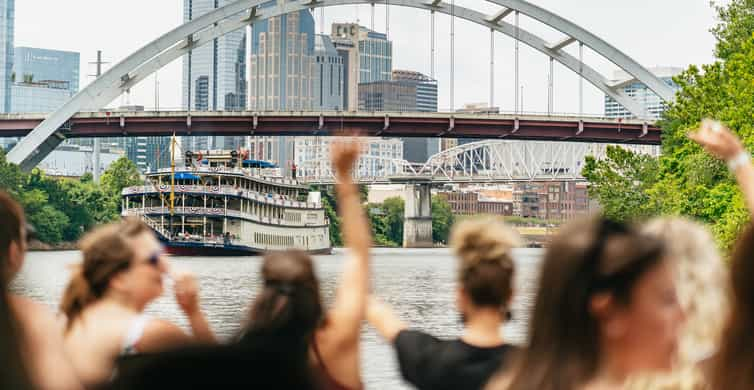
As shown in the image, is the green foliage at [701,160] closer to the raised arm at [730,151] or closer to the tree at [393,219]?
the raised arm at [730,151]

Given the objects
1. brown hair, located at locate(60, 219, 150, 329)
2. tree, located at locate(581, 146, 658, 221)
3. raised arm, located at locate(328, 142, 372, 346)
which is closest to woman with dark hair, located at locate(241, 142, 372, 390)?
raised arm, located at locate(328, 142, 372, 346)

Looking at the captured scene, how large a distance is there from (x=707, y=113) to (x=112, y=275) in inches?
1139

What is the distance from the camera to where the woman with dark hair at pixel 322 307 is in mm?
3701

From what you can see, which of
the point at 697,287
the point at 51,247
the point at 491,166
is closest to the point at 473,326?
the point at 697,287

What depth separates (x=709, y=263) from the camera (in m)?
3.06

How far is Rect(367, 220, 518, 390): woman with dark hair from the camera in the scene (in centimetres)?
354

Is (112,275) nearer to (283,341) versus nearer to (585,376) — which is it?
(283,341)

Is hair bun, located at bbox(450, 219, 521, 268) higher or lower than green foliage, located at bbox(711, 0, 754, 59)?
lower

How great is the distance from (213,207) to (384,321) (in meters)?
59.4

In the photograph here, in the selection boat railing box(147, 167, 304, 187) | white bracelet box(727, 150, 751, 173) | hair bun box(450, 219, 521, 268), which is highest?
boat railing box(147, 167, 304, 187)

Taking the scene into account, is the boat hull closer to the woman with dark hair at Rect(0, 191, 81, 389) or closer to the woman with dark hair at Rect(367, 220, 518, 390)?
the woman with dark hair at Rect(367, 220, 518, 390)

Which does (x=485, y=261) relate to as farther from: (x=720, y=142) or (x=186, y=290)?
(x=186, y=290)

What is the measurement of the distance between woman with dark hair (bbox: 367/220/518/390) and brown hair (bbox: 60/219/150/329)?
830mm

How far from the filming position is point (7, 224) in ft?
10.0
